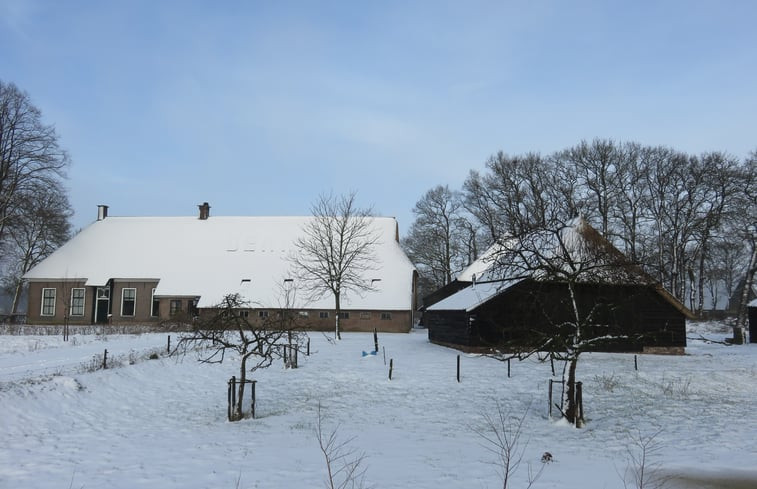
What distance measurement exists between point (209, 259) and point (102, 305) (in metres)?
8.96

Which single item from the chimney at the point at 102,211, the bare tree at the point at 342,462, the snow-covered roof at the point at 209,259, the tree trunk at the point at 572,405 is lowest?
the bare tree at the point at 342,462

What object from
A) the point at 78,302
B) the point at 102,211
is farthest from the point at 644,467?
the point at 102,211

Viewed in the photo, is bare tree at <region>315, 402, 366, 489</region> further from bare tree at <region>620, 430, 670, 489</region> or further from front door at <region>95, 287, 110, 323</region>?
front door at <region>95, 287, 110, 323</region>

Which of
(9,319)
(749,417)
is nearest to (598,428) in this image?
(749,417)

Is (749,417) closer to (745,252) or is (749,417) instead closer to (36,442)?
(36,442)

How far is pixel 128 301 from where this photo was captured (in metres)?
44.1

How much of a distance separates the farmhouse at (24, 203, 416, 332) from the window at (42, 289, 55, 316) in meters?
0.08

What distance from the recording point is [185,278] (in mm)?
43844

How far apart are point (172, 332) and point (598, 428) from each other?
2724 cm

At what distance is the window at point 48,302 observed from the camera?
43.7 metres

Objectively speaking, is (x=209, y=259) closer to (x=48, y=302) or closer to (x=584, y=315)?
(x=48, y=302)

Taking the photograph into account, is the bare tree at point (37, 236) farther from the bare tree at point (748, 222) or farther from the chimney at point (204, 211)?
the bare tree at point (748, 222)

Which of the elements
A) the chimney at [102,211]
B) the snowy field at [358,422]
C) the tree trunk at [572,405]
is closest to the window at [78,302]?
the chimney at [102,211]

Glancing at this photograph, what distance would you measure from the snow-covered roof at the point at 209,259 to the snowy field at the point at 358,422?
1927 centimetres
